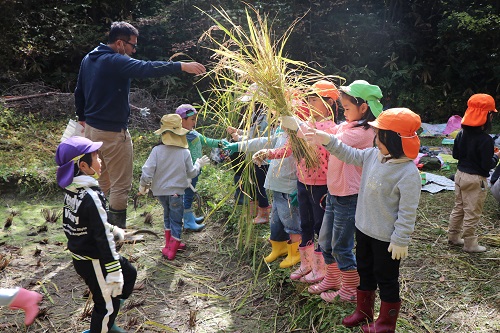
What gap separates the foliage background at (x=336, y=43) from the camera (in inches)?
380

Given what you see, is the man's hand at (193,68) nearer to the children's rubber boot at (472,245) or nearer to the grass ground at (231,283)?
the grass ground at (231,283)

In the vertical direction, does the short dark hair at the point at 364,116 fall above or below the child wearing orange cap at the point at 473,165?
above

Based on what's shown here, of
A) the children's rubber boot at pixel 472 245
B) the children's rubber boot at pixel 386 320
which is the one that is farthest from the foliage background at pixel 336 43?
the children's rubber boot at pixel 386 320

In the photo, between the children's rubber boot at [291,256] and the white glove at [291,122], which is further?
the children's rubber boot at [291,256]

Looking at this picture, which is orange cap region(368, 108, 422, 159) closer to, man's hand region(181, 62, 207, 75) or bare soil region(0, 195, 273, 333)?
bare soil region(0, 195, 273, 333)

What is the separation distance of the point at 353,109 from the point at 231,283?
1.87 meters

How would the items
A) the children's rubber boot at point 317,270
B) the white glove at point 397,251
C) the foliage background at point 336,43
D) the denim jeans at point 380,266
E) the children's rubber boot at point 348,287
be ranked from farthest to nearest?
1. the foliage background at point 336,43
2. the children's rubber boot at point 317,270
3. the children's rubber boot at point 348,287
4. the denim jeans at point 380,266
5. the white glove at point 397,251

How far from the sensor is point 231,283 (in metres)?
4.04

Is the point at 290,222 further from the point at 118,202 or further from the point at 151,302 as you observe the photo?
the point at 118,202

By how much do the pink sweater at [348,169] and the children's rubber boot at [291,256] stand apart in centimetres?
86

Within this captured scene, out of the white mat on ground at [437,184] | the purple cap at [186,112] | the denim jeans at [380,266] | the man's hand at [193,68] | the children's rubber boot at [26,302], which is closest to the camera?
the children's rubber boot at [26,302]

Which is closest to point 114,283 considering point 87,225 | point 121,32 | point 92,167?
point 87,225

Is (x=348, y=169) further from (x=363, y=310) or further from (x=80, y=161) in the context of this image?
(x=80, y=161)

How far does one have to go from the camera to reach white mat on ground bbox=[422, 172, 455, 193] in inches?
222
